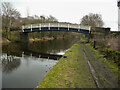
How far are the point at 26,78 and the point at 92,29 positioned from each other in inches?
954

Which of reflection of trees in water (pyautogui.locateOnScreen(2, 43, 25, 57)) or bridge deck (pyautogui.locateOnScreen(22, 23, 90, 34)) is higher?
bridge deck (pyautogui.locateOnScreen(22, 23, 90, 34))

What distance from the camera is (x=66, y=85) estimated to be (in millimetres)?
5707

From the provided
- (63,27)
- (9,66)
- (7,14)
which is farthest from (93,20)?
(9,66)

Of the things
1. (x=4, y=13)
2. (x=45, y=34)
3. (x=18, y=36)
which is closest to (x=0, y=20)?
(x=4, y=13)

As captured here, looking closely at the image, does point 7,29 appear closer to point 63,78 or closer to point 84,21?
point 84,21

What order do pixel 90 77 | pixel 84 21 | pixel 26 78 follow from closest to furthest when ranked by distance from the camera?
pixel 90 77 < pixel 26 78 < pixel 84 21

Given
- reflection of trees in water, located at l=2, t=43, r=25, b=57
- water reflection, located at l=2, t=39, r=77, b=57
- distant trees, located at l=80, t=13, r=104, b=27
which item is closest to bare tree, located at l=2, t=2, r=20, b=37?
water reflection, located at l=2, t=39, r=77, b=57

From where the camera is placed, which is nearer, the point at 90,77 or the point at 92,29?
the point at 90,77

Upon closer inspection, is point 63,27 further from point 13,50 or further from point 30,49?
point 13,50

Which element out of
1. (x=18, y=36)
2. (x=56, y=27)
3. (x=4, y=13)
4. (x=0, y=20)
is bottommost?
(x=18, y=36)

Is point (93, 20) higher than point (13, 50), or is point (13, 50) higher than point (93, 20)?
point (93, 20)

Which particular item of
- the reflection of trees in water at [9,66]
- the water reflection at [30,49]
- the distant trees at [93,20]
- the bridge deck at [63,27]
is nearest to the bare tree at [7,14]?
the bridge deck at [63,27]

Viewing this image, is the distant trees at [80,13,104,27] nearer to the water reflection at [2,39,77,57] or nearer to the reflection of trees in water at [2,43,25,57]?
the water reflection at [2,39,77,57]

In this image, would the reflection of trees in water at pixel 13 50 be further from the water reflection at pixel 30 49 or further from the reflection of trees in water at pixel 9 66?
the reflection of trees in water at pixel 9 66
